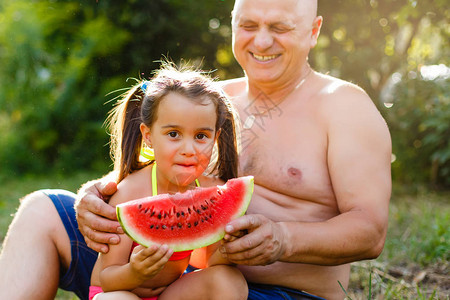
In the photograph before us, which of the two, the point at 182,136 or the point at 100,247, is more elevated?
the point at 182,136

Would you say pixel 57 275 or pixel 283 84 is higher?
pixel 283 84

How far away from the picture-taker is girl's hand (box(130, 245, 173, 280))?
1.86m

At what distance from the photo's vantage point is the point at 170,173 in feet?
→ 7.12

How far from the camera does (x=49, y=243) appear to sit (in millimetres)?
2617

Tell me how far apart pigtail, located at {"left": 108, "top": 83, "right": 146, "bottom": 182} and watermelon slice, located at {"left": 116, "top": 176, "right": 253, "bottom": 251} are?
0.36 m

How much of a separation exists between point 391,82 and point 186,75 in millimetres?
6211

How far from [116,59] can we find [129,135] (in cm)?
617

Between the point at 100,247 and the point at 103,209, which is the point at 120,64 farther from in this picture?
the point at 100,247

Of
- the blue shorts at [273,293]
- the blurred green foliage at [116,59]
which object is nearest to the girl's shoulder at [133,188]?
the blue shorts at [273,293]

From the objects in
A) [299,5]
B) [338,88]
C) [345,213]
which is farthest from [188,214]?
[299,5]

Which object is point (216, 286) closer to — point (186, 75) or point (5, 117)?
point (186, 75)

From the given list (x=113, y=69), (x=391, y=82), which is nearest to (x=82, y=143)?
(x=113, y=69)

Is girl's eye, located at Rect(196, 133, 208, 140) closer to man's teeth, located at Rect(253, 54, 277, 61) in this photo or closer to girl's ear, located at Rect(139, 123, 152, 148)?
girl's ear, located at Rect(139, 123, 152, 148)

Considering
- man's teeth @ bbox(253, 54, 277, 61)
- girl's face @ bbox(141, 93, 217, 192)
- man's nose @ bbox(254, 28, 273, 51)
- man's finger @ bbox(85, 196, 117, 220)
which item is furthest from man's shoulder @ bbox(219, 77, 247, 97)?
man's finger @ bbox(85, 196, 117, 220)
